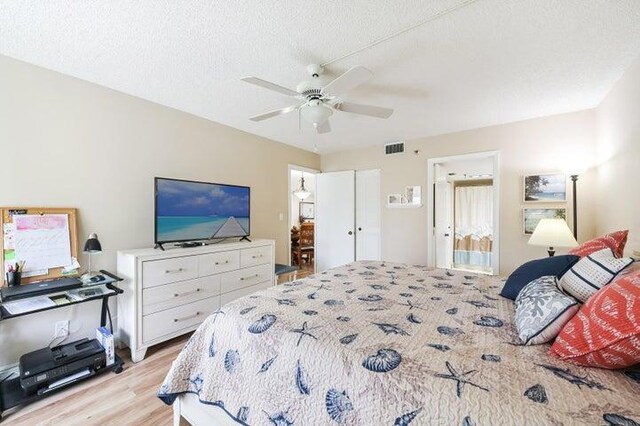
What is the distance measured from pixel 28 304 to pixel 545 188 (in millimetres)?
4978

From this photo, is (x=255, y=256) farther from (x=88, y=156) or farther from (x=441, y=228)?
(x=441, y=228)

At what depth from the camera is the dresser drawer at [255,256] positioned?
3156 millimetres

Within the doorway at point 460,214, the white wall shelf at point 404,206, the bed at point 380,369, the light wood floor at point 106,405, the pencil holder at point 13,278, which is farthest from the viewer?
the white wall shelf at point 404,206

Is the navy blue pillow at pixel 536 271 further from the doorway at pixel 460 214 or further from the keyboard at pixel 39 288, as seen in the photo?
the keyboard at pixel 39 288

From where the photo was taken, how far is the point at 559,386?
83 centimetres

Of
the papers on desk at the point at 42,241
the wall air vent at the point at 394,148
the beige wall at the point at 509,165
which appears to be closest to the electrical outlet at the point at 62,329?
the papers on desk at the point at 42,241

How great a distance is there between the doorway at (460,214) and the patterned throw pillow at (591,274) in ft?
8.71

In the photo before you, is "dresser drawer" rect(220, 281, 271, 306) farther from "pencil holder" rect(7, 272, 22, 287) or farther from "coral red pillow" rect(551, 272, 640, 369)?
"coral red pillow" rect(551, 272, 640, 369)

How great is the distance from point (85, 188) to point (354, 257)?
3.73m

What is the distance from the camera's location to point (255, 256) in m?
3.29

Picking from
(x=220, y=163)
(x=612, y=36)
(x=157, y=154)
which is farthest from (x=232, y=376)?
(x=612, y=36)

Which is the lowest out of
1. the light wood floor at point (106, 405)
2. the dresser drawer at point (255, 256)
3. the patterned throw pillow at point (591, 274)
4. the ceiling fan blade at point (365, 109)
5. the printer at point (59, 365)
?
the light wood floor at point (106, 405)

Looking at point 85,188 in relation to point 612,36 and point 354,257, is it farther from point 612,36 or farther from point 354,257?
point 612,36

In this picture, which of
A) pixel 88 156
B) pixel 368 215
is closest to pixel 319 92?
pixel 88 156
